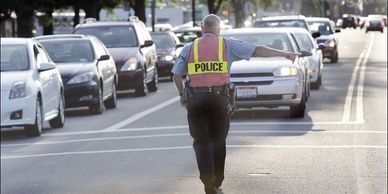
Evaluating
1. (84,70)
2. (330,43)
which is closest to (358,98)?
(84,70)

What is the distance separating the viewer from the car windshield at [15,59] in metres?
18.2

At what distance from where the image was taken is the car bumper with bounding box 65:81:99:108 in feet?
70.2

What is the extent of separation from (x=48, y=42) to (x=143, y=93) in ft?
Result: 13.0

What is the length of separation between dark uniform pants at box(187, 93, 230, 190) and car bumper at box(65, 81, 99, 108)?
36.5ft

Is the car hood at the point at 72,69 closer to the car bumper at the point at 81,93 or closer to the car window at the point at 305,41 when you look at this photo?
the car bumper at the point at 81,93

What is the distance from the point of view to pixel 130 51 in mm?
26750

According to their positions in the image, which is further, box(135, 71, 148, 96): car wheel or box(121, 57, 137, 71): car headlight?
box(135, 71, 148, 96): car wheel

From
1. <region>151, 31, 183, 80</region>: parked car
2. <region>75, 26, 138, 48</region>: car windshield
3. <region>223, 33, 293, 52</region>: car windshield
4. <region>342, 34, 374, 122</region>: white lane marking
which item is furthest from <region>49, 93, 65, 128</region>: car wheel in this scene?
<region>151, 31, 183, 80</region>: parked car

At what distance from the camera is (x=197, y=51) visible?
10.5 metres

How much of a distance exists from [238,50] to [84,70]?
1156 cm

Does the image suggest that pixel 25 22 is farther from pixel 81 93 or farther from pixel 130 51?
pixel 81 93

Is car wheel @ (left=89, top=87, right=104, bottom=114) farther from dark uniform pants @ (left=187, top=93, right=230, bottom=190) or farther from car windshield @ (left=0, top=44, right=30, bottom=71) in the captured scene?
dark uniform pants @ (left=187, top=93, right=230, bottom=190)

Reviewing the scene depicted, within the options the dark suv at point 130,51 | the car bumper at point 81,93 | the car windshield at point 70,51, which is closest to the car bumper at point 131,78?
the dark suv at point 130,51

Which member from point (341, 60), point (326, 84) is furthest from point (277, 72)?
point (341, 60)
